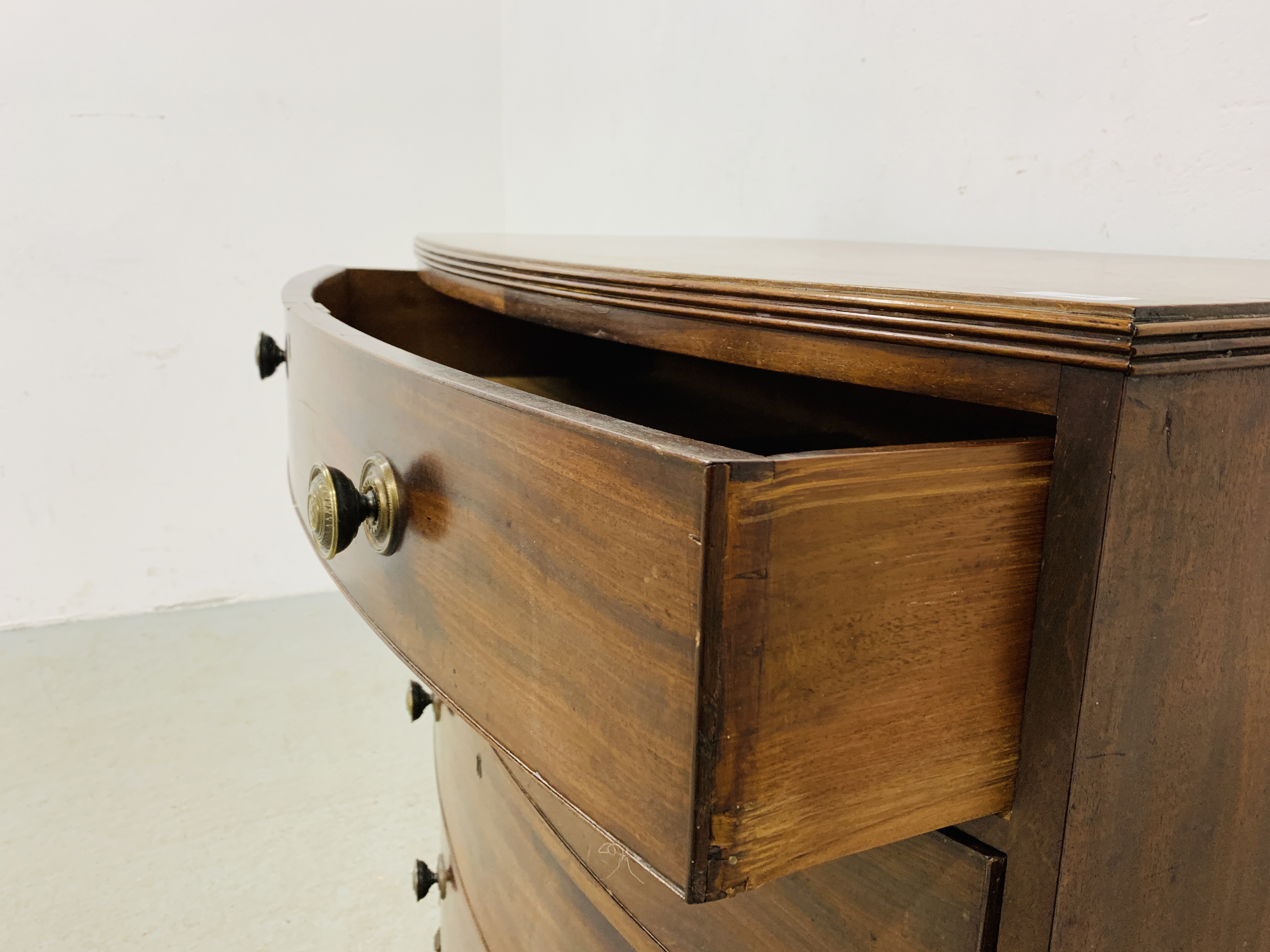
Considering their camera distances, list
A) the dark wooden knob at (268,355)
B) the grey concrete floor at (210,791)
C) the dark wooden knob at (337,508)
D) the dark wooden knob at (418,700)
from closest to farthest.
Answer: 1. the dark wooden knob at (337,508)
2. the dark wooden knob at (268,355)
3. the dark wooden knob at (418,700)
4. the grey concrete floor at (210,791)

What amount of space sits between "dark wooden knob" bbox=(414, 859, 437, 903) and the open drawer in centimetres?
59

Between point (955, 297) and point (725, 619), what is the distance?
0.14 metres

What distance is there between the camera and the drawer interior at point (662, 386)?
53cm

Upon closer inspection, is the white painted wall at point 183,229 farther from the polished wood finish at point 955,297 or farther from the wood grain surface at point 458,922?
the polished wood finish at point 955,297

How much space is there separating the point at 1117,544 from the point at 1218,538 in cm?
6

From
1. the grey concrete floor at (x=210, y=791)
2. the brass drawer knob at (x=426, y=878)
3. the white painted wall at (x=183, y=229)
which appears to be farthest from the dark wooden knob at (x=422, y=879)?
the white painted wall at (x=183, y=229)

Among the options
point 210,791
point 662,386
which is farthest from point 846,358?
point 210,791

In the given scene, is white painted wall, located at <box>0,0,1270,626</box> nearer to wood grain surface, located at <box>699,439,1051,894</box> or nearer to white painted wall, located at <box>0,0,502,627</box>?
white painted wall, located at <box>0,0,502,627</box>

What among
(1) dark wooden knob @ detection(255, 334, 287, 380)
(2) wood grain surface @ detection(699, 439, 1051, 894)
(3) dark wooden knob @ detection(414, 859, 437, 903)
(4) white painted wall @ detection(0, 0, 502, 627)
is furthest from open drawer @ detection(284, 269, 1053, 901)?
(4) white painted wall @ detection(0, 0, 502, 627)

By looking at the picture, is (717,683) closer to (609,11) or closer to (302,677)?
(609,11)

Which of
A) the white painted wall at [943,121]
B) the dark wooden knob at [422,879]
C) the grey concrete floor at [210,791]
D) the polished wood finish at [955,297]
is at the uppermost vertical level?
the white painted wall at [943,121]

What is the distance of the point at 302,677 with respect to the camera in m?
1.99

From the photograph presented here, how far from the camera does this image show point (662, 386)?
779mm

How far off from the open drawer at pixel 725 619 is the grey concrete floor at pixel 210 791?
110cm
